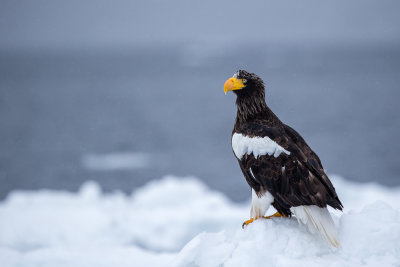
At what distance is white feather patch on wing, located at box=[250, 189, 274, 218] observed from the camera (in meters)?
4.59

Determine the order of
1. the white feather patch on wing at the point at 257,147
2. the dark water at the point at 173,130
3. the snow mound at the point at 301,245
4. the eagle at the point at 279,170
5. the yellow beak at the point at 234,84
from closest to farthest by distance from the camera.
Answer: the snow mound at the point at 301,245, the eagle at the point at 279,170, the white feather patch on wing at the point at 257,147, the yellow beak at the point at 234,84, the dark water at the point at 173,130

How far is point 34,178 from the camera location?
78.0 feet

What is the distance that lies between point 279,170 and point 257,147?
315 millimetres

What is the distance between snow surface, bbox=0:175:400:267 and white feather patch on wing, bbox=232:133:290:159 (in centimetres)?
62

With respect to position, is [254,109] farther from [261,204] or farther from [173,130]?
[173,130]

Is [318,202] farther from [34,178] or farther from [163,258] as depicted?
[34,178]

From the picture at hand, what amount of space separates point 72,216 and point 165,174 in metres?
14.0

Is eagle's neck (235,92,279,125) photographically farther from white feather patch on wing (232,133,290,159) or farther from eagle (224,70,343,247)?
white feather patch on wing (232,133,290,159)

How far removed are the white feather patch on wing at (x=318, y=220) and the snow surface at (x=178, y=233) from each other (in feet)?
0.37

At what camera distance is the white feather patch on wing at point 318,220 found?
13.0 feet

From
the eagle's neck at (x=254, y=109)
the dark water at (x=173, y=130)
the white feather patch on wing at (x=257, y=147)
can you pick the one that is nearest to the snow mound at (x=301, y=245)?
the white feather patch on wing at (x=257, y=147)

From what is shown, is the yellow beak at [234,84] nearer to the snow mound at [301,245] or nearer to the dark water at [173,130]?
the snow mound at [301,245]

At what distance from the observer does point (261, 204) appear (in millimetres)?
4633

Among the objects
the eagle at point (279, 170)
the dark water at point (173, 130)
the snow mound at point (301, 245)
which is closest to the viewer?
the snow mound at point (301, 245)
